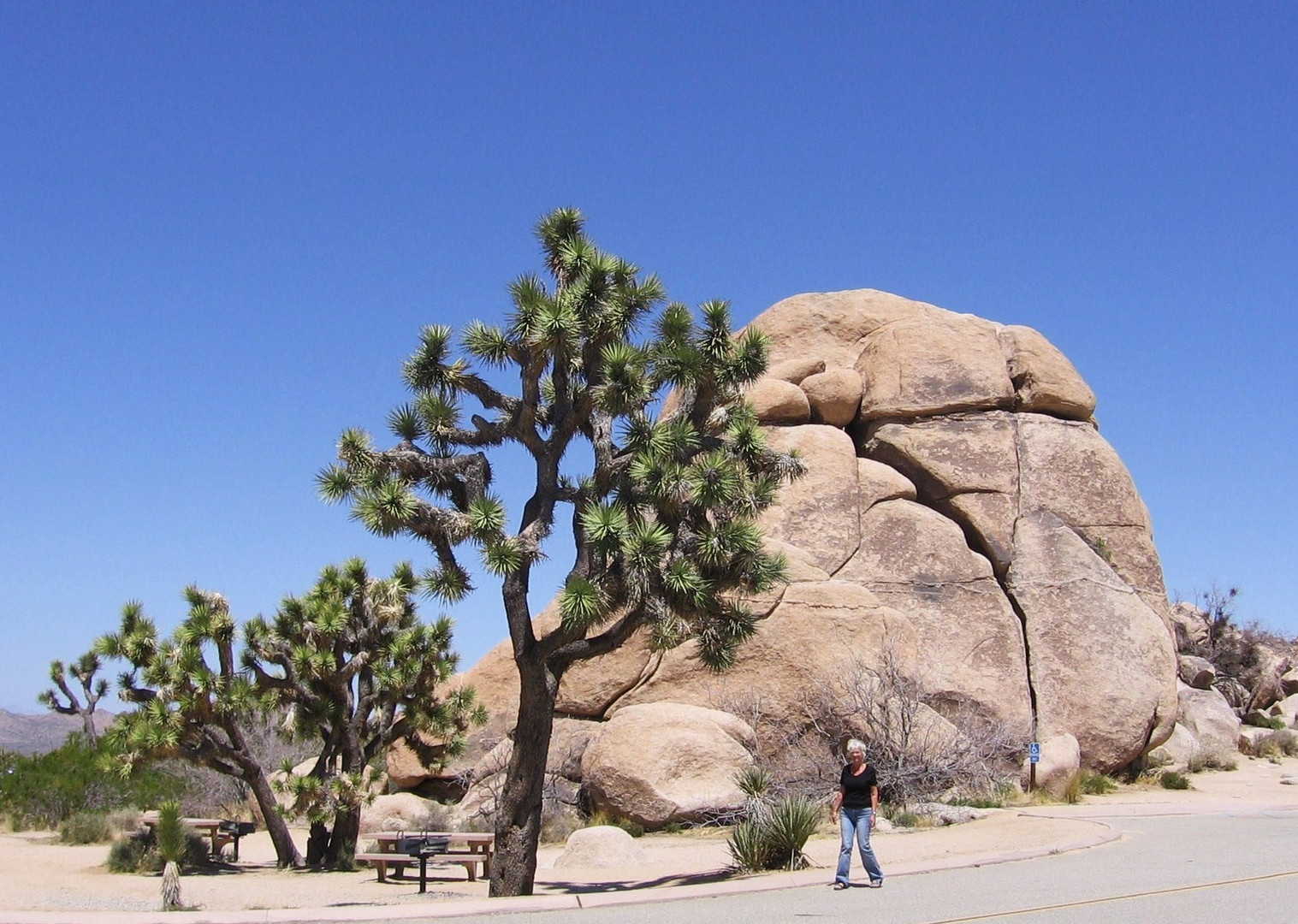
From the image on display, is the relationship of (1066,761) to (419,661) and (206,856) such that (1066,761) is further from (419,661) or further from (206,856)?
(206,856)

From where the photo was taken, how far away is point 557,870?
46.4ft

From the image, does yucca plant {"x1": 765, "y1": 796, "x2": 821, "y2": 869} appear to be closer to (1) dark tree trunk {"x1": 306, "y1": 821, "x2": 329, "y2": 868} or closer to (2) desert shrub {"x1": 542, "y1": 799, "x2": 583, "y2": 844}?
(2) desert shrub {"x1": 542, "y1": 799, "x2": 583, "y2": 844}

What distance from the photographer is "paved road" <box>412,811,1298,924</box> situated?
8.52m

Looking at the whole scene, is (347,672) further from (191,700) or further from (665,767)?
(665,767)

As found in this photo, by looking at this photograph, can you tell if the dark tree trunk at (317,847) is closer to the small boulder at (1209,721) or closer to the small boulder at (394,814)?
the small boulder at (394,814)

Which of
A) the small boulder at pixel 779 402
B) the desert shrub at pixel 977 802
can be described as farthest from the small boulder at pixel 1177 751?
the small boulder at pixel 779 402

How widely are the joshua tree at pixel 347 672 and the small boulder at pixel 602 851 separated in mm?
3323

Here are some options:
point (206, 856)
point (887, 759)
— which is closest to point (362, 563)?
point (206, 856)

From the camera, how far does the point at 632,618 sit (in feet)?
39.3

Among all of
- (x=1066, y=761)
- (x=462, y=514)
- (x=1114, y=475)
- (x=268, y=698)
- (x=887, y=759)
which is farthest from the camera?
(x=1114, y=475)

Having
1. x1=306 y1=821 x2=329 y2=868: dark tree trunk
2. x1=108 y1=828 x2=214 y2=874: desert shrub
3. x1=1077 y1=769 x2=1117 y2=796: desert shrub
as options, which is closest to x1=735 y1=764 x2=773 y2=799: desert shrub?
x1=306 y1=821 x2=329 y2=868: dark tree trunk

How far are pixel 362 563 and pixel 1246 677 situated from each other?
32594mm

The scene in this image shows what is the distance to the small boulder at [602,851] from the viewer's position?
1376cm

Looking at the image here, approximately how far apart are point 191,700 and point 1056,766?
546 inches
